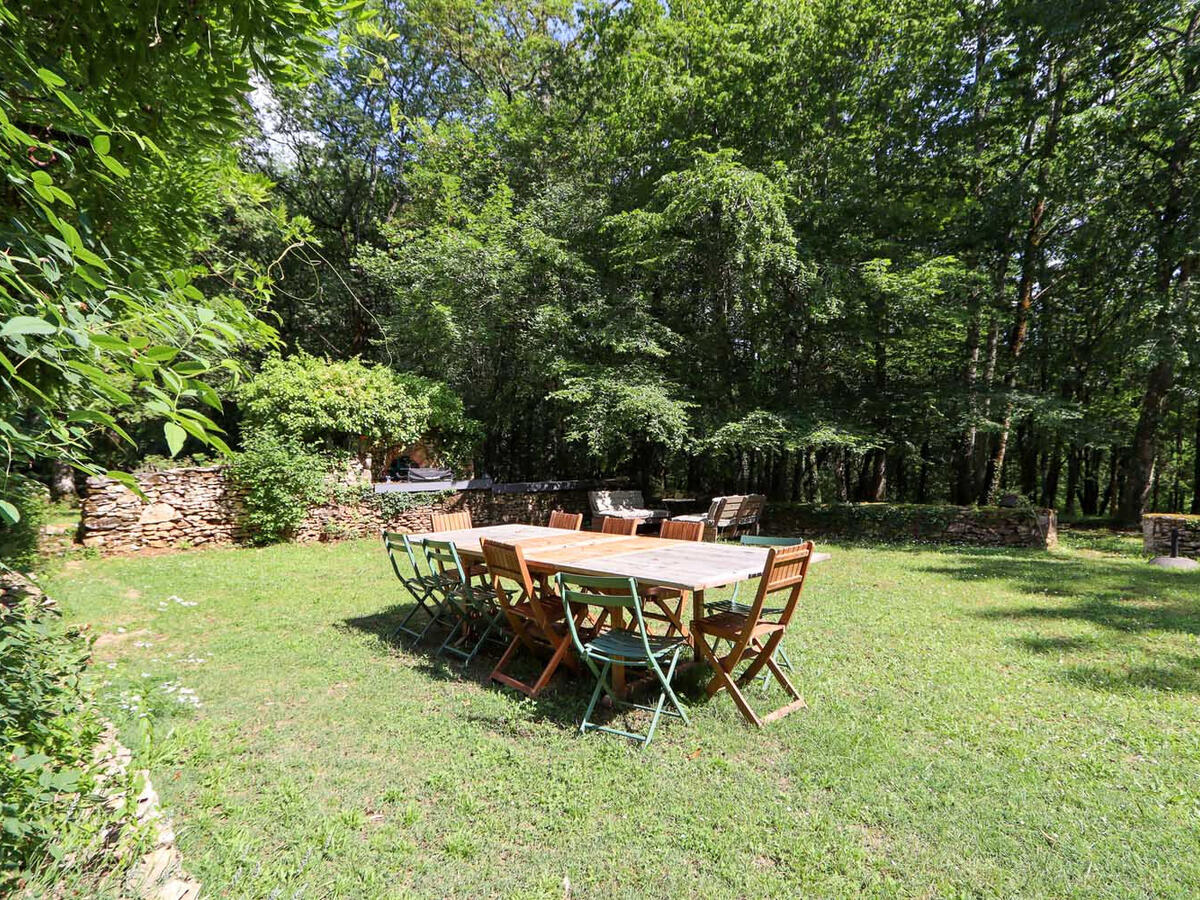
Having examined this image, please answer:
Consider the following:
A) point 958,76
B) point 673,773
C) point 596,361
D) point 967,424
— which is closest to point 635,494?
point 596,361

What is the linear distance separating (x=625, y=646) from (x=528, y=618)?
82 centimetres

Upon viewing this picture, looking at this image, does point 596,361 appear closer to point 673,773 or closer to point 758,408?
point 758,408

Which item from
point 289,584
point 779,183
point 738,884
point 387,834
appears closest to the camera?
point 738,884

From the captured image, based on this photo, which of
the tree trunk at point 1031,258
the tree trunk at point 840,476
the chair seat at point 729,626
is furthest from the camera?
the tree trunk at point 840,476

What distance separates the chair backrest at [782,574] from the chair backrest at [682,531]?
5.88 feet

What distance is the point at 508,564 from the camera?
3.96m

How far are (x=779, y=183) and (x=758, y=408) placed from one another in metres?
4.51

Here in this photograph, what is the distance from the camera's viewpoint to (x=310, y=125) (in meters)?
17.5

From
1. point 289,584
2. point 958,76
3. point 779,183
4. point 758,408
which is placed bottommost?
point 289,584

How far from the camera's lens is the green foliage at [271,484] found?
942cm

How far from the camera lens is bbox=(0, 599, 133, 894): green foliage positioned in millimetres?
1558

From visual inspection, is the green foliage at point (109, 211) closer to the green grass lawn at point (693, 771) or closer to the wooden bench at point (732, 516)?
the green grass lawn at point (693, 771)

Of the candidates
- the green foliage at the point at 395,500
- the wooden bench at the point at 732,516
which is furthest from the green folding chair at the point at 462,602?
the green foliage at the point at 395,500

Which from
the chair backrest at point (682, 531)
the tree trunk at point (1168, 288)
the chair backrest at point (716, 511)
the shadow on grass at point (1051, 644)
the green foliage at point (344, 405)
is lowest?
the shadow on grass at point (1051, 644)
